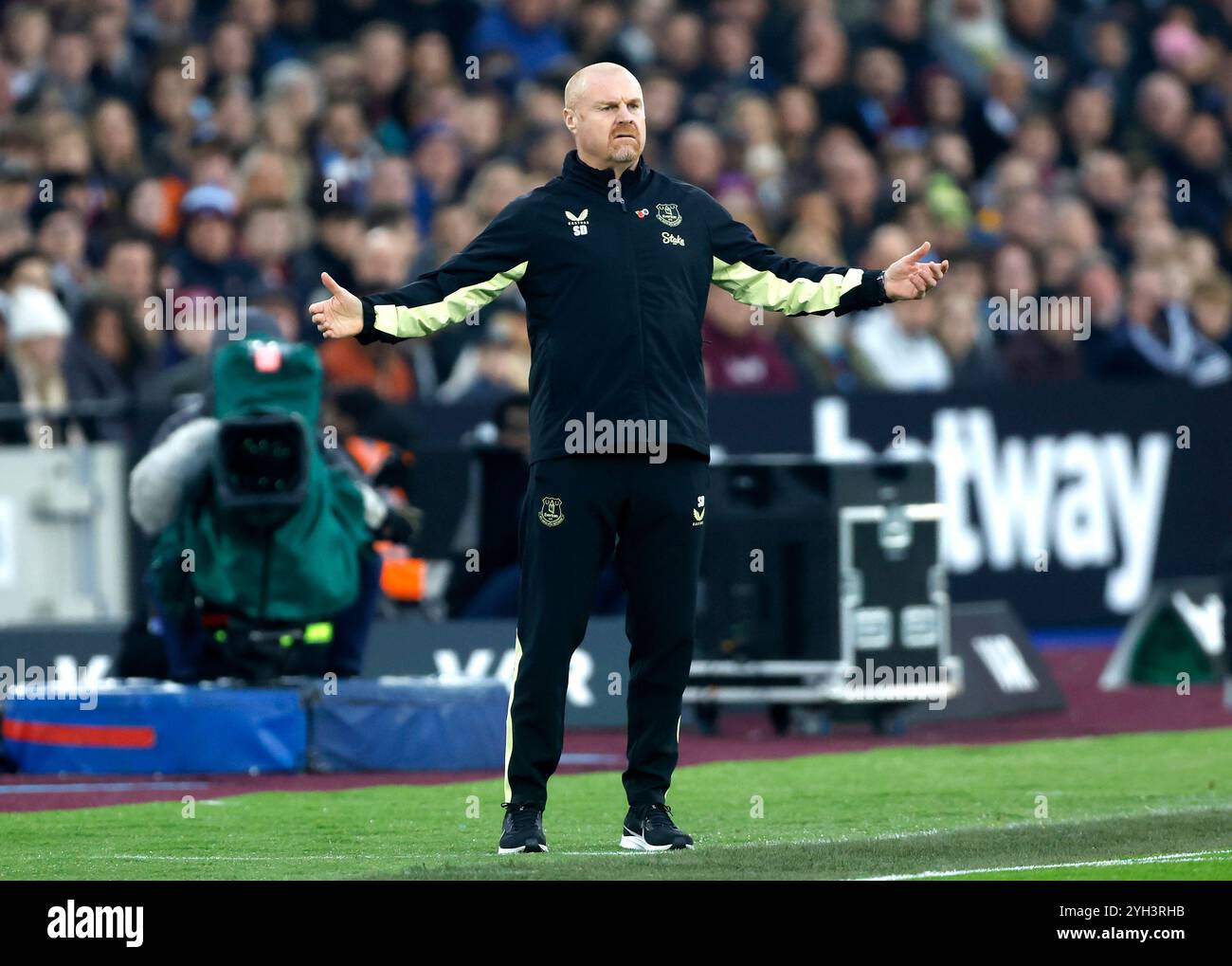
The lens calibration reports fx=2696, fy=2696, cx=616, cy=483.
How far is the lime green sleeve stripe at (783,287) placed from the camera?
26.3 feet

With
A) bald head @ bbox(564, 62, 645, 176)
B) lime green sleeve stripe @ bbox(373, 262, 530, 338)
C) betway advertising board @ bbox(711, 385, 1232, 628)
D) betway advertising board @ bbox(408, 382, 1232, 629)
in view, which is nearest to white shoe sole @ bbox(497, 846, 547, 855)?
lime green sleeve stripe @ bbox(373, 262, 530, 338)

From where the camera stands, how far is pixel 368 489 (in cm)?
1176

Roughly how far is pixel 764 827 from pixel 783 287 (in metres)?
1.96

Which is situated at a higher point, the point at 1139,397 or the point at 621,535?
the point at 1139,397

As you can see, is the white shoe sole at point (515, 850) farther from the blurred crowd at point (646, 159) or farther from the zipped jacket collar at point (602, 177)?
the blurred crowd at point (646, 159)

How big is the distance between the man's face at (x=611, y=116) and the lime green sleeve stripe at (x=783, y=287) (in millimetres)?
492

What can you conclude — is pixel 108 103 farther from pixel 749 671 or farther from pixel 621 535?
pixel 621 535

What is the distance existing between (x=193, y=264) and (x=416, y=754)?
5.52 m

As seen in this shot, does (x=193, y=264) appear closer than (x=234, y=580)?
No

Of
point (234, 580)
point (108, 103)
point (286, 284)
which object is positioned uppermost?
point (108, 103)

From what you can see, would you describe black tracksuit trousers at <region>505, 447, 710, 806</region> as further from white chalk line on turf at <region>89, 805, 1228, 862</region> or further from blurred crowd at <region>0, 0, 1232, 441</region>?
blurred crowd at <region>0, 0, 1232, 441</region>

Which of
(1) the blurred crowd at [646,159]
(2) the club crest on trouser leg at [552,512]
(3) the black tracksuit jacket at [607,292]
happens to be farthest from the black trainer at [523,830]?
(1) the blurred crowd at [646,159]
